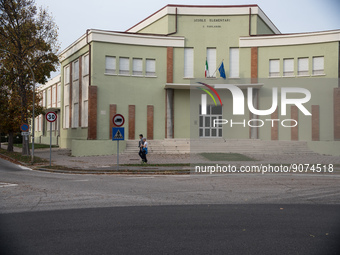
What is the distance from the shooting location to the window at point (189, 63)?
3784 centimetres

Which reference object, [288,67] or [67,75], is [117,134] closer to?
[288,67]

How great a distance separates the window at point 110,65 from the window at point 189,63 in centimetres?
650

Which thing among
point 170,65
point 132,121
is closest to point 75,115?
point 132,121

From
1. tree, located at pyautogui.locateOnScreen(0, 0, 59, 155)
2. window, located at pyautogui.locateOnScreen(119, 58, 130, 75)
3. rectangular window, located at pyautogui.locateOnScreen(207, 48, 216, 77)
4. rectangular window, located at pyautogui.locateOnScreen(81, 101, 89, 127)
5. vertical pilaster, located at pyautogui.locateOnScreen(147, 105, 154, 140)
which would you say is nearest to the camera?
tree, located at pyautogui.locateOnScreen(0, 0, 59, 155)

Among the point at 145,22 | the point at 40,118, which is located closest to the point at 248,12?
the point at 145,22

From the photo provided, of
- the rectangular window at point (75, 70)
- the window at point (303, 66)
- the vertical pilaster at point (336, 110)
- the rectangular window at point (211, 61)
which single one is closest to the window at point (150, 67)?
the rectangular window at point (211, 61)

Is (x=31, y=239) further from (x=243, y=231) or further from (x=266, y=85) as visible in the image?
(x=266, y=85)

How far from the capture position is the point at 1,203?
1016 centimetres

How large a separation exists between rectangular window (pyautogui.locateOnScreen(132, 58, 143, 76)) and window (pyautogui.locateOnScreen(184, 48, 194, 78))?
13.4 ft

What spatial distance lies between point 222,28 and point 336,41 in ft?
32.6

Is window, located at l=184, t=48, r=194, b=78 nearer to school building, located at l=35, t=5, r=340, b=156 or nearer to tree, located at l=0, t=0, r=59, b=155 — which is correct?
school building, located at l=35, t=5, r=340, b=156

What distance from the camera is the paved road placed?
569 cm

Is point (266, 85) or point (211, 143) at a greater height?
point (266, 85)

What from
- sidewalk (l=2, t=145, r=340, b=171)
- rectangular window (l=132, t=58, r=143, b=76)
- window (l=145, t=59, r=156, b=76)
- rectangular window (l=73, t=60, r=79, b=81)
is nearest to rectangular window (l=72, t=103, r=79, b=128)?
rectangular window (l=73, t=60, r=79, b=81)
